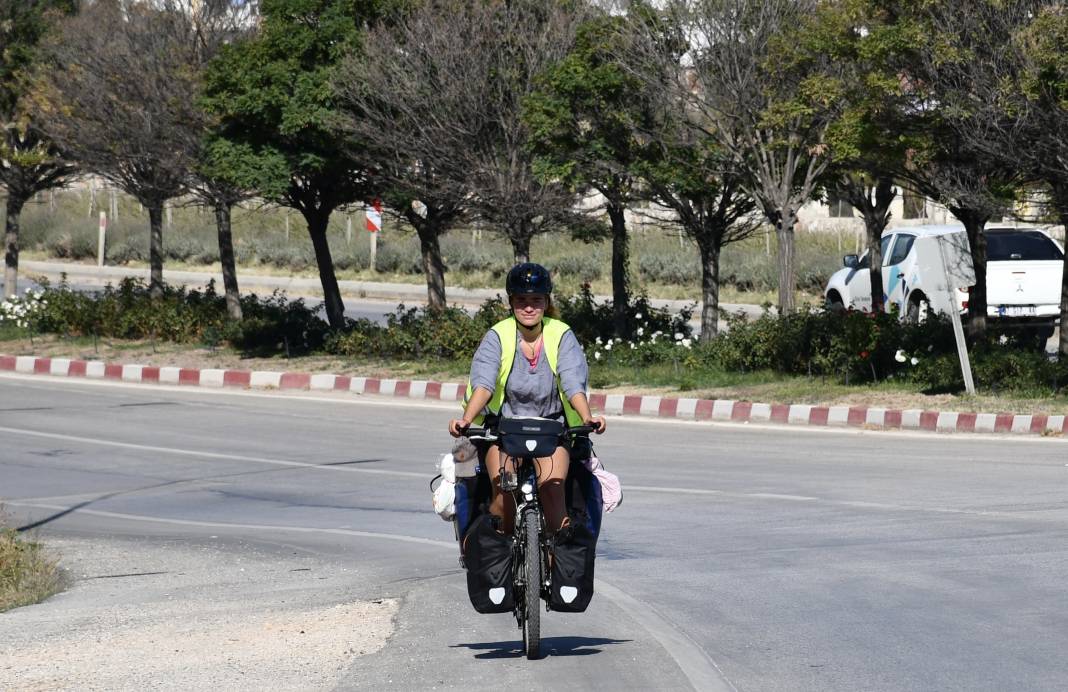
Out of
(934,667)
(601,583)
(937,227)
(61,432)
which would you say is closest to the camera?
(934,667)

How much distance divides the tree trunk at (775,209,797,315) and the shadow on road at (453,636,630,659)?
14.2 meters

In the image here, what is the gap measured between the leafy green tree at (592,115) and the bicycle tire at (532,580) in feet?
50.5

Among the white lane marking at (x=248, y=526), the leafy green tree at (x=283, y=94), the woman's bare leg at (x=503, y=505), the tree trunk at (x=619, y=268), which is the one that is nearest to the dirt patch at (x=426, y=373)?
the tree trunk at (x=619, y=268)

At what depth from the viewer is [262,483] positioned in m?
15.0

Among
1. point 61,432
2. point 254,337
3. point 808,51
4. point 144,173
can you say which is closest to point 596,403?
point 808,51

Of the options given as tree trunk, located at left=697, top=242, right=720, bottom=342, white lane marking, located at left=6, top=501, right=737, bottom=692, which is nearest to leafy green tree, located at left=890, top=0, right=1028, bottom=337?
tree trunk, located at left=697, top=242, right=720, bottom=342

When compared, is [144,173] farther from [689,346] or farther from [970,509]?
[970,509]

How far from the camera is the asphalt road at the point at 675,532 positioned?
23.8 ft

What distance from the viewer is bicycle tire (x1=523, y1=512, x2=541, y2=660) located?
7.16 metres

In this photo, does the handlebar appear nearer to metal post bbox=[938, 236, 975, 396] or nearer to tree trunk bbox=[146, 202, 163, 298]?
metal post bbox=[938, 236, 975, 396]

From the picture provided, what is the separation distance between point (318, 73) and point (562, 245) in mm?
26931

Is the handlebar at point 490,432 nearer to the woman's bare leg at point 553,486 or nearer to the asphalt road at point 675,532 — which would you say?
the woman's bare leg at point 553,486

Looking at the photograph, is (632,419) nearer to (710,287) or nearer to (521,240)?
(710,287)

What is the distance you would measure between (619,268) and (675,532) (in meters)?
13.2
